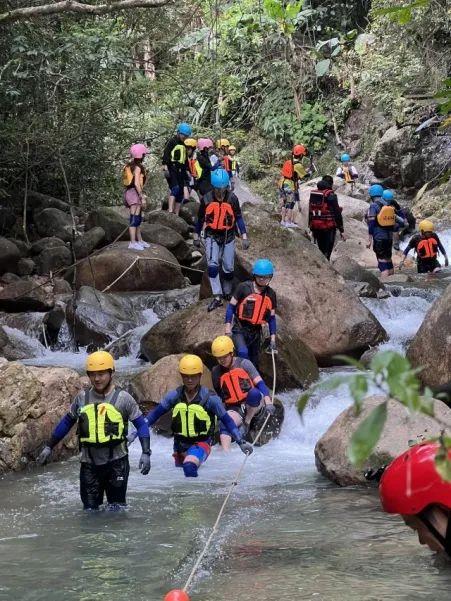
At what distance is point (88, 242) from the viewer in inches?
677

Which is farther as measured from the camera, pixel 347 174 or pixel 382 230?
pixel 347 174

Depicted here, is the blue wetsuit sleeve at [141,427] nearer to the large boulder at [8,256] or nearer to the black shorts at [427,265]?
the large boulder at [8,256]

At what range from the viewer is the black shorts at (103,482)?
21.5 feet

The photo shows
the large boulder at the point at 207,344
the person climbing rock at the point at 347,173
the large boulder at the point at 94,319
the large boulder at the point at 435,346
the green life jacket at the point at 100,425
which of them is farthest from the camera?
the person climbing rock at the point at 347,173

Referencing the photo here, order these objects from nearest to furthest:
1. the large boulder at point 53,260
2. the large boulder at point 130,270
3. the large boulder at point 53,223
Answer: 1. the large boulder at point 130,270
2. the large boulder at point 53,260
3. the large boulder at point 53,223

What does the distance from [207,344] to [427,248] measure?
22.4ft

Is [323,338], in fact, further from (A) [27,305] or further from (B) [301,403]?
(B) [301,403]

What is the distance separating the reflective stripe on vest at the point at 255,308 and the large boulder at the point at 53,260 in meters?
7.84

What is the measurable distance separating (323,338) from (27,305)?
525 cm

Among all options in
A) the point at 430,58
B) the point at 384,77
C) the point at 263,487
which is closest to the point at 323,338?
the point at 263,487

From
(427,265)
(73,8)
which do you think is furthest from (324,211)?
(73,8)

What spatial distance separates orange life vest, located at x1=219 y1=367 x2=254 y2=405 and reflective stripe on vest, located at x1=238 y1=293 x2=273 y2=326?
3.09ft

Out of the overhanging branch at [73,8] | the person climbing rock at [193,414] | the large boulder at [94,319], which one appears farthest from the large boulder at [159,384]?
the overhanging branch at [73,8]

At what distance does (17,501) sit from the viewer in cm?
732
